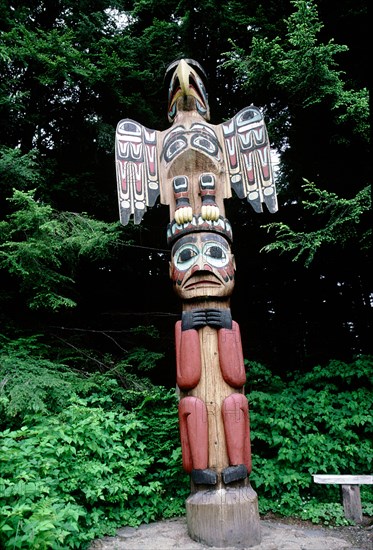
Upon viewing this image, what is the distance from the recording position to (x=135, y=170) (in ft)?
17.6

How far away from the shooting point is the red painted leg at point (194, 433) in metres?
4.16

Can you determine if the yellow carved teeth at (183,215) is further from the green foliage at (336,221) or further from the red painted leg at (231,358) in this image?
the red painted leg at (231,358)

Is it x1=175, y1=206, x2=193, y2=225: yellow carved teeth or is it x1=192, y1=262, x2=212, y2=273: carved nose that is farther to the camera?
x1=175, y1=206, x2=193, y2=225: yellow carved teeth

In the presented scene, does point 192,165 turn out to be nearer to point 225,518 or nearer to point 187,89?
point 187,89

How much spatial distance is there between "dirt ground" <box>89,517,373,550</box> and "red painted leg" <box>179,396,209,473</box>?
0.68m

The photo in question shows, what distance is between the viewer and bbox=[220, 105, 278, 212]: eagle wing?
209 inches

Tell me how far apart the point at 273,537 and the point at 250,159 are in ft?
13.5

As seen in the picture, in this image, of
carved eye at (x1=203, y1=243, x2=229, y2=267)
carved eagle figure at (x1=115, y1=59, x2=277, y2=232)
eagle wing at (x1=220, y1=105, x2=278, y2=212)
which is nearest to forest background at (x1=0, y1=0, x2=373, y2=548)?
eagle wing at (x1=220, y1=105, x2=278, y2=212)

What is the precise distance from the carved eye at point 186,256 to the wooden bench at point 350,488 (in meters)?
2.70

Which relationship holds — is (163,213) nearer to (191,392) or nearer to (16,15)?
(16,15)

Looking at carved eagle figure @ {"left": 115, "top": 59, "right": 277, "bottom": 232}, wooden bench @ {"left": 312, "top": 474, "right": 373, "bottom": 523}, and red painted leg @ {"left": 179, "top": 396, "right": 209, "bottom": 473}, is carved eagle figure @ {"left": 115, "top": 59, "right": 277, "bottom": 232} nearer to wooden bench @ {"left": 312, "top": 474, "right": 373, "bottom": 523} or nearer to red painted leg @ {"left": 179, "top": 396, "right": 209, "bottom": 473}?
red painted leg @ {"left": 179, "top": 396, "right": 209, "bottom": 473}

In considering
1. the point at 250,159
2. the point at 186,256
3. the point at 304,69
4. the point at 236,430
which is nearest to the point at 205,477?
the point at 236,430

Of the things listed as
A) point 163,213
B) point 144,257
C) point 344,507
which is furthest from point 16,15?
point 344,507

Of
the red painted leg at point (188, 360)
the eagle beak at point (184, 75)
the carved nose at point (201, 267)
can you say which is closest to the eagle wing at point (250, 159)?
the eagle beak at point (184, 75)
